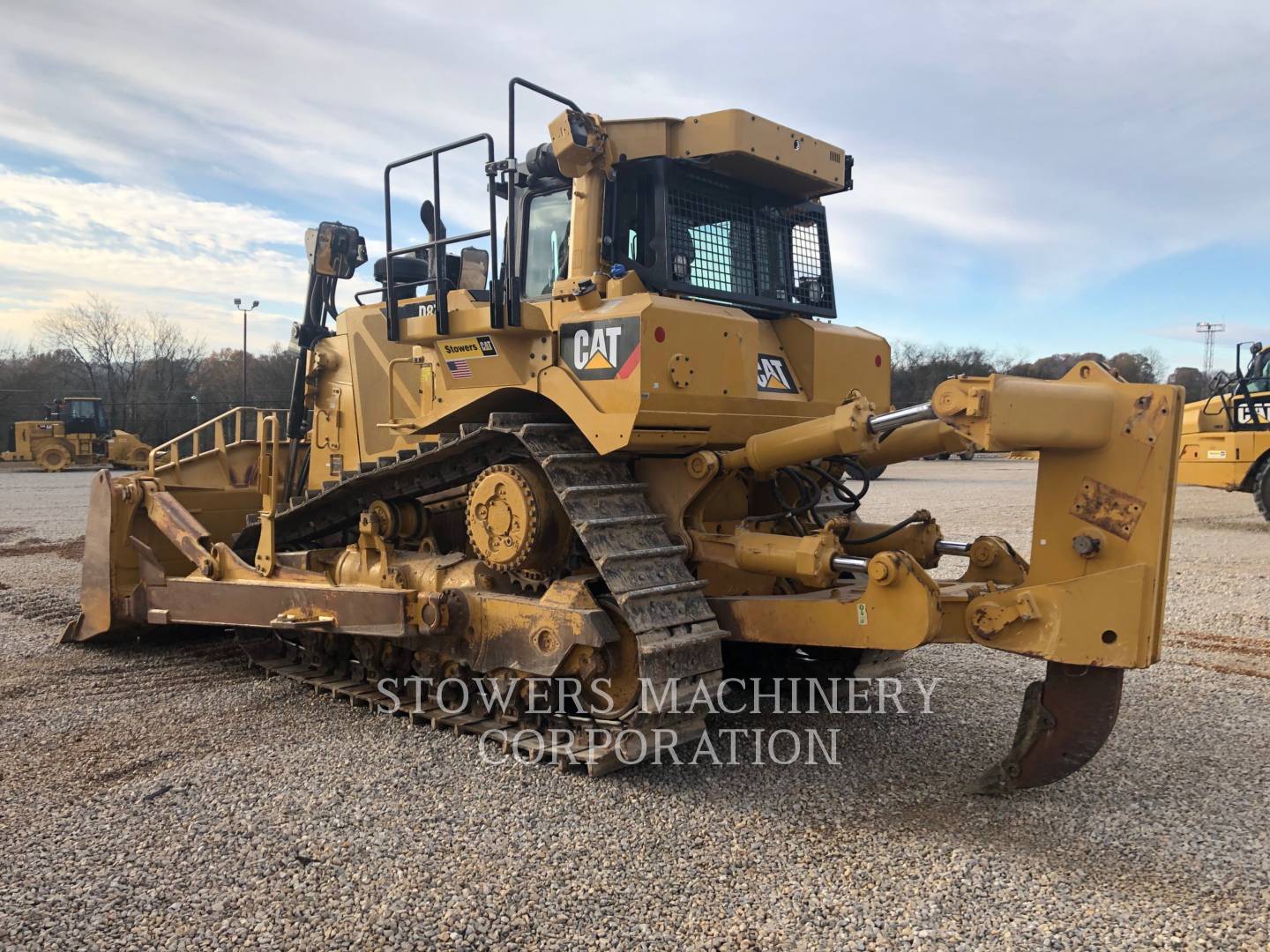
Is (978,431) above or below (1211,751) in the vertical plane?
above

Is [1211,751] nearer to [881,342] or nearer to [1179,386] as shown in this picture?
[1179,386]

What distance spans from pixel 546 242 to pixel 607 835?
328 centimetres

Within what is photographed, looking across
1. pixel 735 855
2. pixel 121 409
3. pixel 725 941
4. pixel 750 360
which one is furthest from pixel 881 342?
pixel 121 409

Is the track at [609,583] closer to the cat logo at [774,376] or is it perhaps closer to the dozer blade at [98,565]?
the cat logo at [774,376]

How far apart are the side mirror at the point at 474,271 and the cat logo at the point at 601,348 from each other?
5.93 feet

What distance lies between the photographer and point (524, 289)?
18.0 feet

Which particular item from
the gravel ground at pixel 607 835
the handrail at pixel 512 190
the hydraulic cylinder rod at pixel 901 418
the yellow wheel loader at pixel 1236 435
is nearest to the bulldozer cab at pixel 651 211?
the handrail at pixel 512 190

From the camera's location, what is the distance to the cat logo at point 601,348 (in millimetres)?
4602

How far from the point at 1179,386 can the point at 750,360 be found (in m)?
2.08

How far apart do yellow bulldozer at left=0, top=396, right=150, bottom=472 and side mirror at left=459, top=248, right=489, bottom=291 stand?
31.8 metres

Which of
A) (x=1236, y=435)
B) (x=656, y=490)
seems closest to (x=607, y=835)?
(x=656, y=490)

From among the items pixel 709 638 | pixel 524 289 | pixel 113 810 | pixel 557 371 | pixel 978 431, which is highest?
pixel 524 289

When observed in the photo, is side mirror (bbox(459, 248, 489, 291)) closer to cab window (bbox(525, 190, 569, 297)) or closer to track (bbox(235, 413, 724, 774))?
cab window (bbox(525, 190, 569, 297))

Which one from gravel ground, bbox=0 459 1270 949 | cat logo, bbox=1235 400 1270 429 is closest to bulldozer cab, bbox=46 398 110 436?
gravel ground, bbox=0 459 1270 949
